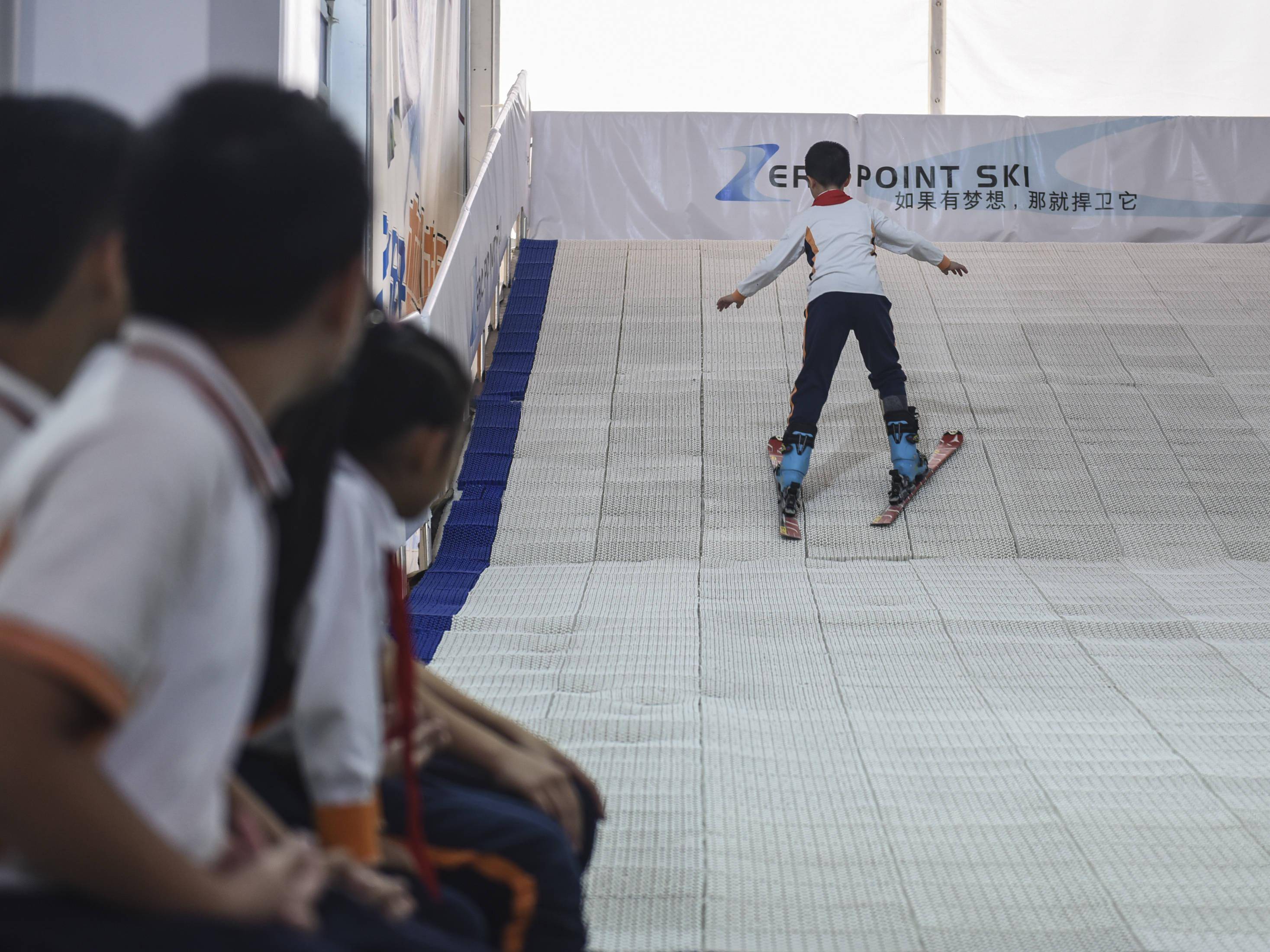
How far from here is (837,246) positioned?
473 centimetres

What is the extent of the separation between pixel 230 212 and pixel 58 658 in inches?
10.7

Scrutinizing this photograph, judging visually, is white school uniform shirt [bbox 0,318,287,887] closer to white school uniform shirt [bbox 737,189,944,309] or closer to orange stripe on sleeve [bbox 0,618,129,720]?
orange stripe on sleeve [bbox 0,618,129,720]

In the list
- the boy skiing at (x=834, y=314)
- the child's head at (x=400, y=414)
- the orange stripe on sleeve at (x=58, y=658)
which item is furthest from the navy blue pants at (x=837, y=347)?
the orange stripe on sleeve at (x=58, y=658)

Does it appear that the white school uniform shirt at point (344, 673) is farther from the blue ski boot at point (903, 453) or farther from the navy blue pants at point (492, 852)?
the blue ski boot at point (903, 453)

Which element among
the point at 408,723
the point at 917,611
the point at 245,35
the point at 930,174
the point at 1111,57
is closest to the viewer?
the point at 408,723

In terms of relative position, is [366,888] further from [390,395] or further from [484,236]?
[484,236]

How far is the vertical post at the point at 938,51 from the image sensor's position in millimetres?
9547

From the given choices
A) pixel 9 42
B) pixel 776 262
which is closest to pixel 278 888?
pixel 9 42

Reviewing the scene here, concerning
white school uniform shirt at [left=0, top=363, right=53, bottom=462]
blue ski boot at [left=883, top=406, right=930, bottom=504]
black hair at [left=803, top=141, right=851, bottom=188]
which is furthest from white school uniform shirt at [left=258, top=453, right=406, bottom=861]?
black hair at [left=803, top=141, right=851, bottom=188]

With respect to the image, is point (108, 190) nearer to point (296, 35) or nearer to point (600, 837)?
point (600, 837)

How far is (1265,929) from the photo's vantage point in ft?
5.98

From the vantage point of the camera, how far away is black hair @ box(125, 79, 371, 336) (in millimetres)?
712

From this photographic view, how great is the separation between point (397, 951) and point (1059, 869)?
5.04 feet

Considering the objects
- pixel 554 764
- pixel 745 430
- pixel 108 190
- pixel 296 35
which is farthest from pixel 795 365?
pixel 108 190
